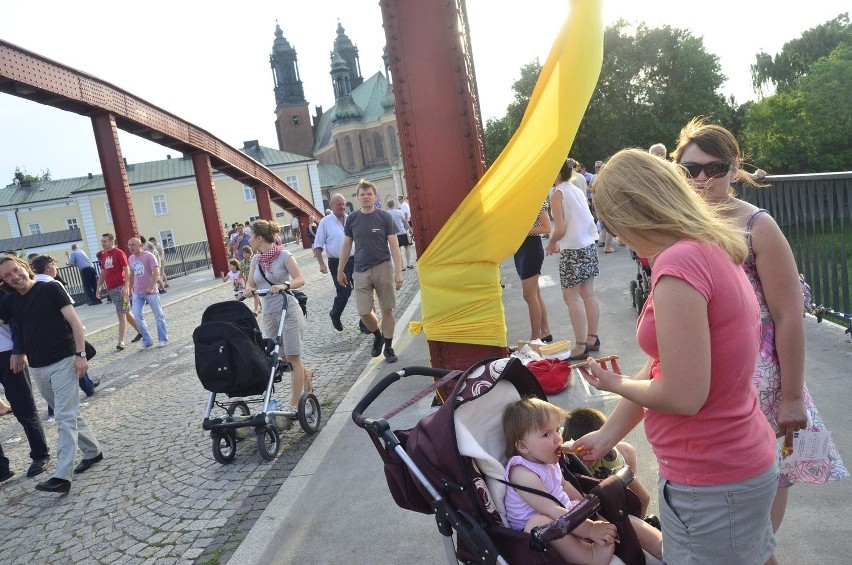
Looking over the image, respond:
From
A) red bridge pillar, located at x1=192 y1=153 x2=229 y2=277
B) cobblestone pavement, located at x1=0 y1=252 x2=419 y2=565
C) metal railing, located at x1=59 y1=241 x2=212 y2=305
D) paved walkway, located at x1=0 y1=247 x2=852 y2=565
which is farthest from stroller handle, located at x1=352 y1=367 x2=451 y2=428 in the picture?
metal railing, located at x1=59 y1=241 x2=212 y2=305

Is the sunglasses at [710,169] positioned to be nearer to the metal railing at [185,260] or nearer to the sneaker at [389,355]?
the sneaker at [389,355]

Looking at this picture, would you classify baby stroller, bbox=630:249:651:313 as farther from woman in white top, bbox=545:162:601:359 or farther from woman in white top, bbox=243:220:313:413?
woman in white top, bbox=243:220:313:413

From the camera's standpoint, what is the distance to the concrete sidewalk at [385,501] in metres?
3.19

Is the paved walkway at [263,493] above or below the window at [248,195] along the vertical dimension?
below

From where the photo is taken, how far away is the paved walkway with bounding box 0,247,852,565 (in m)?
3.60

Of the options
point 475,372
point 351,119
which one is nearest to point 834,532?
point 475,372

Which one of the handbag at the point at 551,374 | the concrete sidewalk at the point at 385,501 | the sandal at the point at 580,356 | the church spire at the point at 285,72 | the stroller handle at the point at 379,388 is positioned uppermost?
the church spire at the point at 285,72

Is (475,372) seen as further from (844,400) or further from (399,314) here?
(399,314)

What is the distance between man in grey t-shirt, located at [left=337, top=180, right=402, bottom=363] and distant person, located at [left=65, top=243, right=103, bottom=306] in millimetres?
12349

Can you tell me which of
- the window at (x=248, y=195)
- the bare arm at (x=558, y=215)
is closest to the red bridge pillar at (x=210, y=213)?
the bare arm at (x=558, y=215)

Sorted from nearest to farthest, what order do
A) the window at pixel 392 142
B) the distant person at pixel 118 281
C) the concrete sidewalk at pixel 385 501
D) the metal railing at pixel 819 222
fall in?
the concrete sidewalk at pixel 385 501, the metal railing at pixel 819 222, the distant person at pixel 118 281, the window at pixel 392 142

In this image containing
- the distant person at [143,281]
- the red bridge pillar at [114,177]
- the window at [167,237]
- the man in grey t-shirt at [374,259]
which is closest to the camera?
the man in grey t-shirt at [374,259]

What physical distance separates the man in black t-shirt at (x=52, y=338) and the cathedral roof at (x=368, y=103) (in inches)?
3411

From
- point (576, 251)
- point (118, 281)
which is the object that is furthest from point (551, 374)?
point (118, 281)
